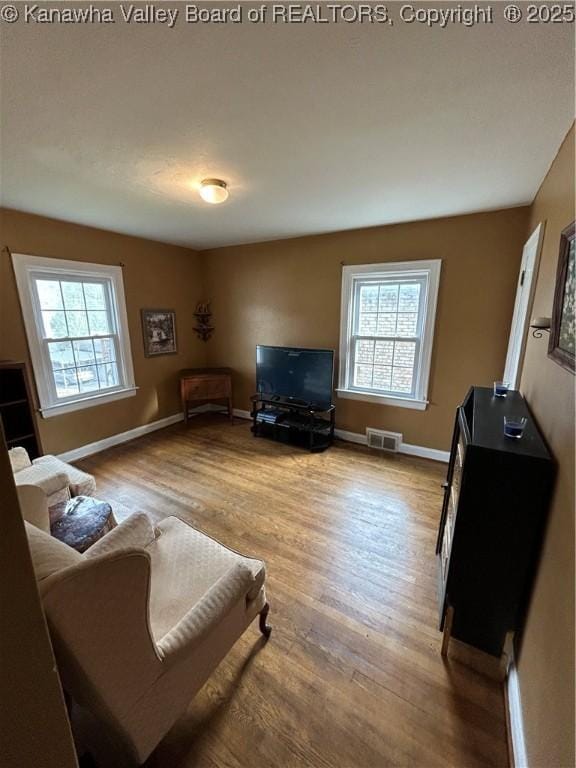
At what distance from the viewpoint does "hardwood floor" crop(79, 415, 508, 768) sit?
112 centimetres

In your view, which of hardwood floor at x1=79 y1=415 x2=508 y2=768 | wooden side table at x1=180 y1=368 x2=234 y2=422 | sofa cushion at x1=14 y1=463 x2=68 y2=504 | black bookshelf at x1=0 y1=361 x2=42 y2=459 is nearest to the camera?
hardwood floor at x1=79 y1=415 x2=508 y2=768

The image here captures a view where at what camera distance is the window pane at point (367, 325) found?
11.2ft

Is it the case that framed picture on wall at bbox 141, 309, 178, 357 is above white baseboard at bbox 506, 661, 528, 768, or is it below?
above

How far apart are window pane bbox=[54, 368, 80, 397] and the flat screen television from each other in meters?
2.08

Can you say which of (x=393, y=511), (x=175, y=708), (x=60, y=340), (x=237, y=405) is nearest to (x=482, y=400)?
(x=393, y=511)

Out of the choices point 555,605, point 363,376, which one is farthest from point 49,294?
point 555,605

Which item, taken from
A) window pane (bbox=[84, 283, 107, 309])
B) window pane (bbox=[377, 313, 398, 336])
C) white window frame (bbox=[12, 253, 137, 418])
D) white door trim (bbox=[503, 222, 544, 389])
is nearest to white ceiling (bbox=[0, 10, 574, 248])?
white door trim (bbox=[503, 222, 544, 389])

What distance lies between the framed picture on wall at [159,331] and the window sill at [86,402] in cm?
58

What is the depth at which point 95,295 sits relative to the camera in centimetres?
342

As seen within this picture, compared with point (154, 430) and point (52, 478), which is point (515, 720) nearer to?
point (52, 478)

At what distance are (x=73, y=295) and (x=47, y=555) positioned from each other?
3272mm

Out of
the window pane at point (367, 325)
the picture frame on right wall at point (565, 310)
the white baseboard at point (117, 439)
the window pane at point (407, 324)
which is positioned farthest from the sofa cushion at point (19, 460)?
the window pane at point (407, 324)

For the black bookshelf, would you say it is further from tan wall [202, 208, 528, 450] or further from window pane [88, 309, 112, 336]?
tan wall [202, 208, 528, 450]

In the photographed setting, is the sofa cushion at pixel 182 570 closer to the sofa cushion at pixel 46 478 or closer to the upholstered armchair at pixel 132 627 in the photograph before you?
the upholstered armchair at pixel 132 627
